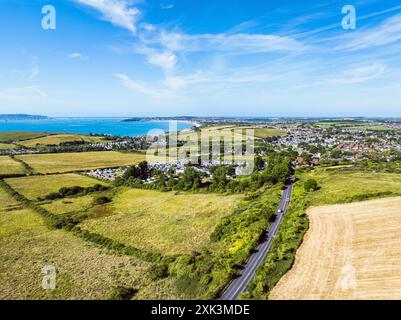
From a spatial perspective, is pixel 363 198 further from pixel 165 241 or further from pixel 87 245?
pixel 87 245

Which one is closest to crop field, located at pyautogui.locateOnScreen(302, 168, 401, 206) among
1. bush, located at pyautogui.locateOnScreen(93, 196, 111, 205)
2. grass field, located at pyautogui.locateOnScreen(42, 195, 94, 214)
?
bush, located at pyautogui.locateOnScreen(93, 196, 111, 205)

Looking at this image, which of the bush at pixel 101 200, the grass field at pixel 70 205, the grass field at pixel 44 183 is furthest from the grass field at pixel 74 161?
the bush at pixel 101 200

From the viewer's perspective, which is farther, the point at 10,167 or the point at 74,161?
the point at 74,161

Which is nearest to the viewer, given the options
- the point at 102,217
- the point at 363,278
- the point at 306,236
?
the point at 363,278

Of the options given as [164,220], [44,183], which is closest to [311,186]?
[164,220]

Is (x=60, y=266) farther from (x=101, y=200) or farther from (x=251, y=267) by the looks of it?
(x=101, y=200)
